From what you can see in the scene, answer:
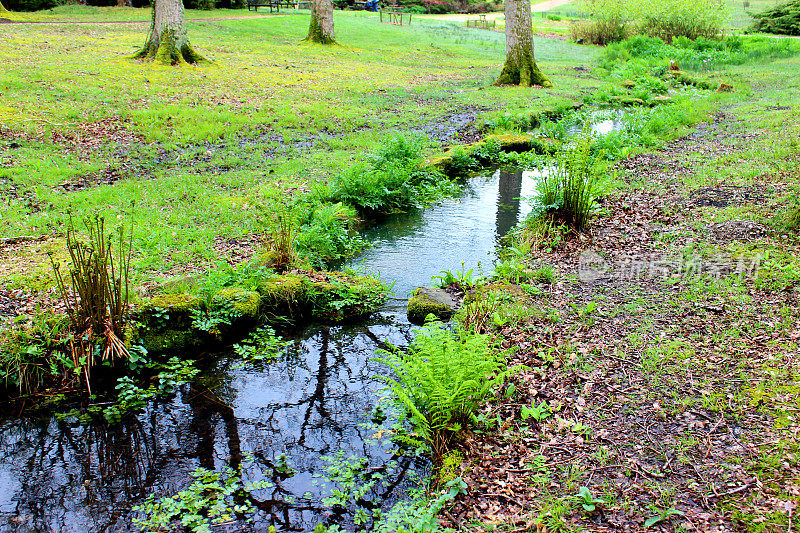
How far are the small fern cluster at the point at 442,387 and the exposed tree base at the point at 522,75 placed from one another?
52.9 feet

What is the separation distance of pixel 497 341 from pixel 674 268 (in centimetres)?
263

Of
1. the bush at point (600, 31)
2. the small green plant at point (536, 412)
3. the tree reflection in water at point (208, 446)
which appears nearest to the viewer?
the tree reflection in water at point (208, 446)

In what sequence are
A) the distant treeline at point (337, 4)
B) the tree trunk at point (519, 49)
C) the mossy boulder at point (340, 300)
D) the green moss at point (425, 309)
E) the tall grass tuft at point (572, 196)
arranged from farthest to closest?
the distant treeline at point (337, 4)
the tree trunk at point (519, 49)
the tall grass tuft at point (572, 196)
the mossy boulder at point (340, 300)
the green moss at point (425, 309)

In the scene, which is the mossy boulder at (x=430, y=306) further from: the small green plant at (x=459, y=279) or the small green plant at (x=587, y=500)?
the small green plant at (x=587, y=500)

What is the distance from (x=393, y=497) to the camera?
3.96 meters

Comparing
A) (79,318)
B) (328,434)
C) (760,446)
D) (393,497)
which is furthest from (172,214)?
(760,446)

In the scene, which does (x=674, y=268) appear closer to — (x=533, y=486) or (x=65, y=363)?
(x=533, y=486)

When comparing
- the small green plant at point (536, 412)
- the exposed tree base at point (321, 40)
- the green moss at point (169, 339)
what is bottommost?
the small green plant at point (536, 412)

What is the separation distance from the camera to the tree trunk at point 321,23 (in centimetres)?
2427

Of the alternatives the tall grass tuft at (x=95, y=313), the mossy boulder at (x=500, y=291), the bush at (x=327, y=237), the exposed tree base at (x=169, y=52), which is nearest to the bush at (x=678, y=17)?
the exposed tree base at (x=169, y=52)

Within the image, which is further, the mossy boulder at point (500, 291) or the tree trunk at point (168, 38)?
the tree trunk at point (168, 38)

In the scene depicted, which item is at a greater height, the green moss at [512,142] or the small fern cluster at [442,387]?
the green moss at [512,142]

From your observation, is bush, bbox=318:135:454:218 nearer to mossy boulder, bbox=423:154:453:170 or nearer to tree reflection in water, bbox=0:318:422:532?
mossy boulder, bbox=423:154:453:170

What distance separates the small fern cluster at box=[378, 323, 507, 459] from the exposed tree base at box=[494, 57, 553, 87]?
16.1 metres
